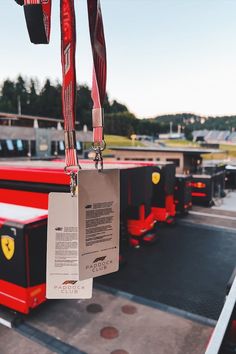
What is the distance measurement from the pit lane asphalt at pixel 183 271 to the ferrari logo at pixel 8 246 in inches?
121

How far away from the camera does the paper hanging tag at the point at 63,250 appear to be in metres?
1.89

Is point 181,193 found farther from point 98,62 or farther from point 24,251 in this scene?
point 98,62

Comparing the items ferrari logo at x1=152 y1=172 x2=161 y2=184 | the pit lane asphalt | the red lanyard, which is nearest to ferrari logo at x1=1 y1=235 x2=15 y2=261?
the pit lane asphalt

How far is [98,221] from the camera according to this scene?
183 centimetres

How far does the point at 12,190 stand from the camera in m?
8.92

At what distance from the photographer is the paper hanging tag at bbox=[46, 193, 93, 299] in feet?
6.22

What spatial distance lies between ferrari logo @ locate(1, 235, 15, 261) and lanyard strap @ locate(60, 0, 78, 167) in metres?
5.44

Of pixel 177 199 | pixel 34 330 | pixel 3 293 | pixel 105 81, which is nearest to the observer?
pixel 105 81

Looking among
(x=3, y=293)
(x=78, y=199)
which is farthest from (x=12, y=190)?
(x=78, y=199)

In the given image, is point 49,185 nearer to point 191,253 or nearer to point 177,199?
point 191,253

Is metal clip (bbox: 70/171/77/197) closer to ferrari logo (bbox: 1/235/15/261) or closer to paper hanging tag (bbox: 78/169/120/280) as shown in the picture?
paper hanging tag (bbox: 78/169/120/280)

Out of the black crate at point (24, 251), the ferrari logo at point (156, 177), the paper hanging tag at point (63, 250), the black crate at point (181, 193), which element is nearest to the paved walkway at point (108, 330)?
the black crate at point (24, 251)

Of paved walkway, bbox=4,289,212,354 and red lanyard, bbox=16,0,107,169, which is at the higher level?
red lanyard, bbox=16,0,107,169

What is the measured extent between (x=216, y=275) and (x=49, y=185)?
5838 mm
